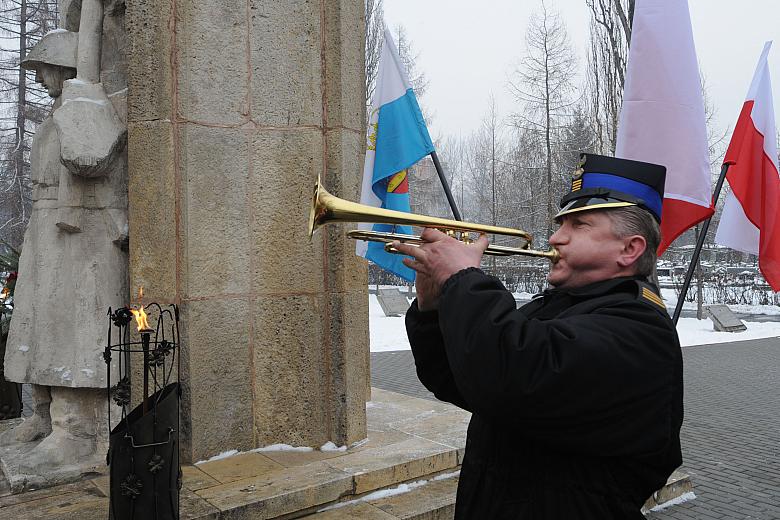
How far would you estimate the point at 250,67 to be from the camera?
4125 millimetres

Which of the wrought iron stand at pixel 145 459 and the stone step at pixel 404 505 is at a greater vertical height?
the wrought iron stand at pixel 145 459

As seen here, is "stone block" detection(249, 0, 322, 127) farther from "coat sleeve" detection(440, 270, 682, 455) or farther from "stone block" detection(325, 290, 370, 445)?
"coat sleeve" detection(440, 270, 682, 455)

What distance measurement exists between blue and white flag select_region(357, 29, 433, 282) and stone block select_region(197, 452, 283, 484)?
1474 millimetres

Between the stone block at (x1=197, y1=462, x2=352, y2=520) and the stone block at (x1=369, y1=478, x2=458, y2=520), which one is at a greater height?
the stone block at (x1=197, y1=462, x2=352, y2=520)

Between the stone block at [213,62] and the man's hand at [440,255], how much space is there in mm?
2544

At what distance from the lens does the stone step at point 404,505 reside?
11.8ft

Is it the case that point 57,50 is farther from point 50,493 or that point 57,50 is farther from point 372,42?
point 372,42

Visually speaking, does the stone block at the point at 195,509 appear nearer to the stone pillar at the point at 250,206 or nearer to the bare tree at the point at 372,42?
the stone pillar at the point at 250,206

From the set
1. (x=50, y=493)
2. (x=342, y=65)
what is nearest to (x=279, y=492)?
(x=50, y=493)

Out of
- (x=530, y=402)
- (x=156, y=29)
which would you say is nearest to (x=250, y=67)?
(x=156, y=29)

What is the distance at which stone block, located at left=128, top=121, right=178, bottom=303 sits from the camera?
384 centimetres

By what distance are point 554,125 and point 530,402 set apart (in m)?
24.0

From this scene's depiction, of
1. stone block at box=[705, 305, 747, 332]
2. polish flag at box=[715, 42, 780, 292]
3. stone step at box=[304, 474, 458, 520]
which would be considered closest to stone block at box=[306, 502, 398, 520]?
stone step at box=[304, 474, 458, 520]

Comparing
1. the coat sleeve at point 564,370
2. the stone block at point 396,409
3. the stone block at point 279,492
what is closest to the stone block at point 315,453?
the stone block at point 279,492
